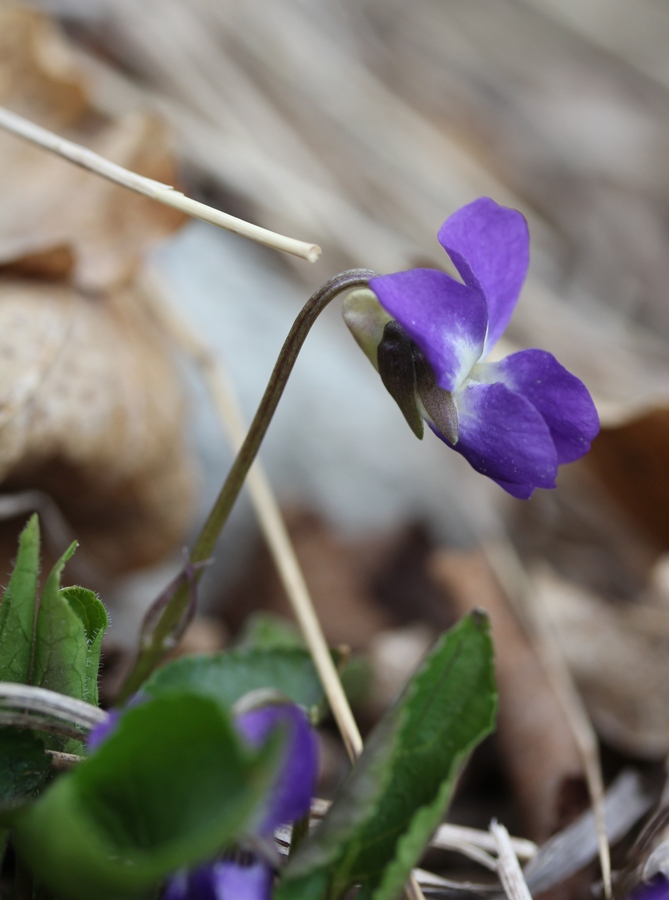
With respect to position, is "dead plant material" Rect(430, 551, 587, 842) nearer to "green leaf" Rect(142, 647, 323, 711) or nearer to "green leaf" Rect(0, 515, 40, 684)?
"green leaf" Rect(142, 647, 323, 711)

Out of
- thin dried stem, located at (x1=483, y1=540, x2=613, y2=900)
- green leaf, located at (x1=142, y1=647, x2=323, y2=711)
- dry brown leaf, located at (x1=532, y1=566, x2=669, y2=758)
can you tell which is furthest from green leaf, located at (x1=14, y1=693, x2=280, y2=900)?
dry brown leaf, located at (x1=532, y1=566, x2=669, y2=758)

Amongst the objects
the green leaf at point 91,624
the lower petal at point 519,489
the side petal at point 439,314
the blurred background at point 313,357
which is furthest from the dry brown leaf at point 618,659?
the green leaf at point 91,624

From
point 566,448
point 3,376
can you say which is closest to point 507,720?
point 566,448

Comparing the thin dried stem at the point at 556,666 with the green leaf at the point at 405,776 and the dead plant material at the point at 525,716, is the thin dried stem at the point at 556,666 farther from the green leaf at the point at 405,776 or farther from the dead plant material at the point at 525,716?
the green leaf at the point at 405,776

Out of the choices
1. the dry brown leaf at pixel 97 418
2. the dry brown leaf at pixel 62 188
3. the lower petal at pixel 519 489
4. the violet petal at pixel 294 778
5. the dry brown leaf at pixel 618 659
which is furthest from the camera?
the dry brown leaf at pixel 62 188

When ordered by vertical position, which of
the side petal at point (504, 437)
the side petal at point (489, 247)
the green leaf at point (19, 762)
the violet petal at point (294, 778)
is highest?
the side petal at point (489, 247)

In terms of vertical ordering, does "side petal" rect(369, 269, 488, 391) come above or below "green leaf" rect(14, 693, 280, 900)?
above

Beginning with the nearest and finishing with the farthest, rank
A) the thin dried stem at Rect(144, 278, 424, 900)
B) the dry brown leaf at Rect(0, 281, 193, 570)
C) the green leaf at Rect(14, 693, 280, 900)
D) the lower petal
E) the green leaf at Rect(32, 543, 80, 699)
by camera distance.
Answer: the green leaf at Rect(14, 693, 280, 900), the green leaf at Rect(32, 543, 80, 699), the lower petal, the thin dried stem at Rect(144, 278, 424, 900), the dry brown leaf at Rect(0, 281, 193, 570)
